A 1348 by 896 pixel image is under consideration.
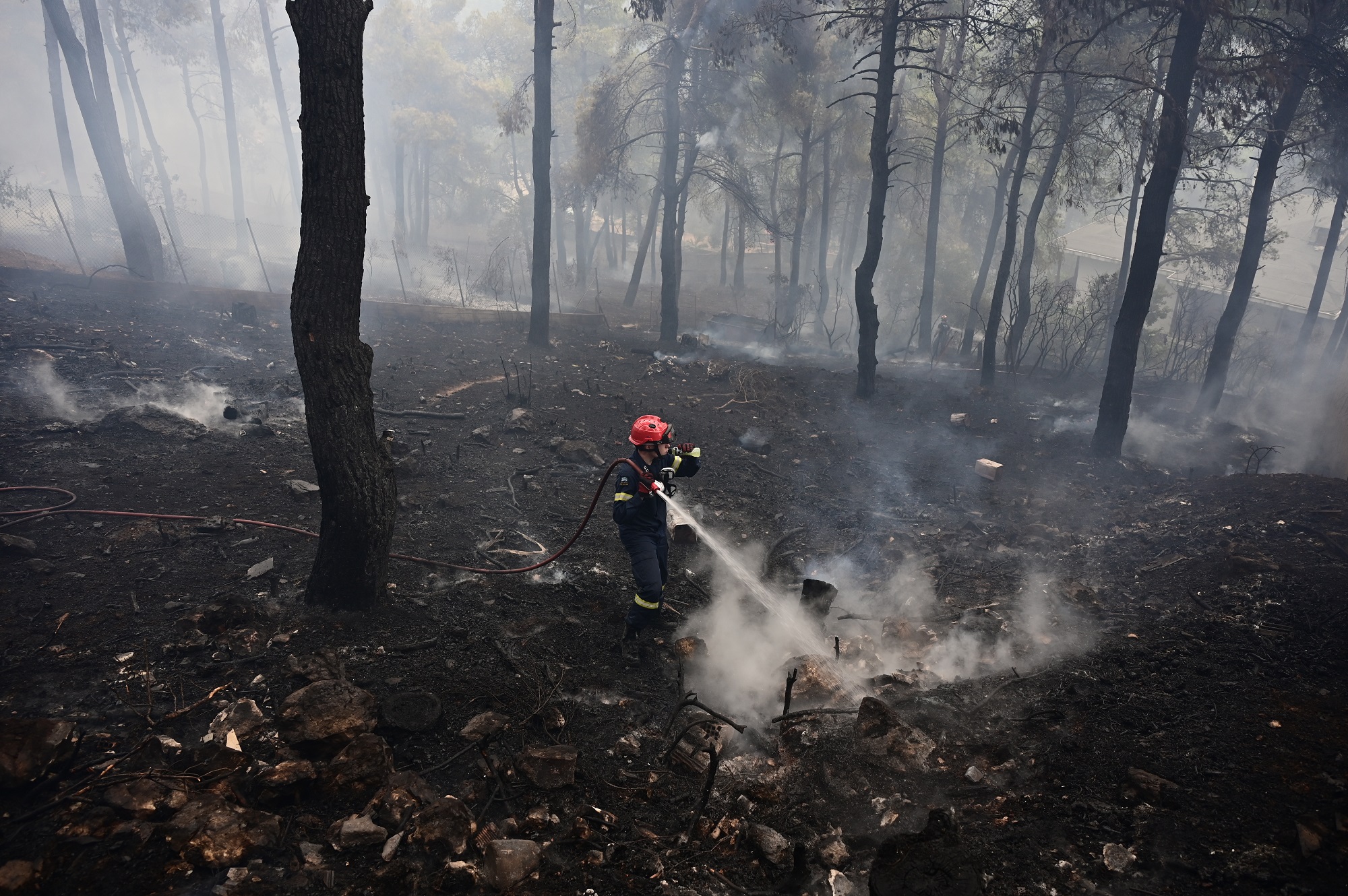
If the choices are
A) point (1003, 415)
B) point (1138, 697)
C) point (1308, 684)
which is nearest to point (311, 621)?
point (1138, 697)

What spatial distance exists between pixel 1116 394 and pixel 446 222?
46385 mm

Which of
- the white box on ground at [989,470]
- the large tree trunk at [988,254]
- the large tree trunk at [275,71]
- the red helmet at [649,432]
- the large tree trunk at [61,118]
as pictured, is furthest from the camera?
the large tree trunk at [275,71]

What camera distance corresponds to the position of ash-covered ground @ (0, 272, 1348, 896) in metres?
3.43

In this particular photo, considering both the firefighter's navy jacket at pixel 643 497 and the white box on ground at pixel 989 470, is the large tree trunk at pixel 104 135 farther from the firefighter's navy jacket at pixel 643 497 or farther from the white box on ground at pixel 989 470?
the white box on ground at pixel 989 470

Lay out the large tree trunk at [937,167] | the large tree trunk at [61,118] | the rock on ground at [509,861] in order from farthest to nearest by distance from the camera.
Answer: the large tree trunk at [61,118] → the large tree trunk at [937,167] → the rock on ground at [509,861]

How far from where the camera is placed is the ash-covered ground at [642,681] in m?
3.43

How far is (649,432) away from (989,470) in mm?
7254

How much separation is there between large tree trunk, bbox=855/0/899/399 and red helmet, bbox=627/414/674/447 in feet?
26.8

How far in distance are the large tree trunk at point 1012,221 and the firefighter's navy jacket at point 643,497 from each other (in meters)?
12.4

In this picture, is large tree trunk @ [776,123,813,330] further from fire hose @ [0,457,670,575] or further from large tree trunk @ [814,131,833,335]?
fire hose @ [0,457,670,575]

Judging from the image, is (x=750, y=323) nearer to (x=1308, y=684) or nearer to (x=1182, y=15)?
(x=1182, y=15)

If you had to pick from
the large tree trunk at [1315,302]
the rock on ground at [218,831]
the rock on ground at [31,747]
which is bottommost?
the rock on ground at [218,831]

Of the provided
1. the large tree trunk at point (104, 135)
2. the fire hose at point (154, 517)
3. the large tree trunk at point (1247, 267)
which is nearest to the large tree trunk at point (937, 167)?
the large tree trunk at point (1247, 267)

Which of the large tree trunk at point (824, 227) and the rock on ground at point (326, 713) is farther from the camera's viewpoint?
the large tree trunk at point (824, 227)
